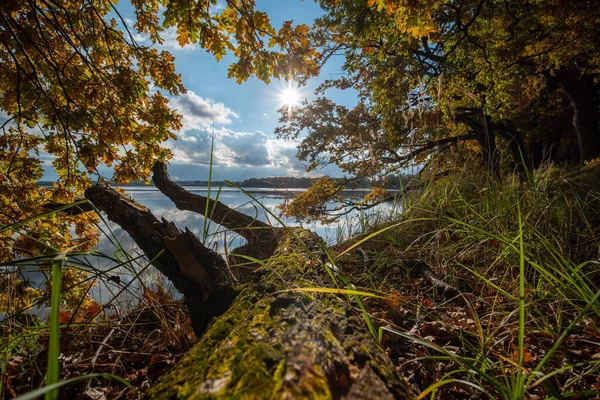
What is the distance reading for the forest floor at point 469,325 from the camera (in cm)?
96

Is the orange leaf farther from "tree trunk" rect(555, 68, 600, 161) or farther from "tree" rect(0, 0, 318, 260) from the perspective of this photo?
"tree trunk" rect(555, 68, 600, 161)

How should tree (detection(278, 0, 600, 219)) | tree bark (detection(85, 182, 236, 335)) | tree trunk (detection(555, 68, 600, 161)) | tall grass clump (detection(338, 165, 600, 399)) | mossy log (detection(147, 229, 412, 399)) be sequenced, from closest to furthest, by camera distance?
1. mossy log (detection(147, 229, 412, 399))
2. tall grass clump (detection(338, 165, 600, 399))
3. tree bark (detection(85, 182, 236, 335))
4. tree (detection(278, 0, 600, 219))
5. tree trunk (detection(555, 68, 600, 161))

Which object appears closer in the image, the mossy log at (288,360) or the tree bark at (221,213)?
the mossy log at (288,360)

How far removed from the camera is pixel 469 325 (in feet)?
4.49

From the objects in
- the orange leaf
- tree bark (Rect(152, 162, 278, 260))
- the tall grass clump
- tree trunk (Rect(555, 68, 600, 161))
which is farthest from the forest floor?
tree trunk (Rect(555, 68, 600, 161))

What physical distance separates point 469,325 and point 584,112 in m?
11.7

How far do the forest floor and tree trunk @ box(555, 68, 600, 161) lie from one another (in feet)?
28.9

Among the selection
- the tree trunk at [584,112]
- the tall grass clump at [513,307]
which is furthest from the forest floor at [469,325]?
the tree trunk at [584,112]

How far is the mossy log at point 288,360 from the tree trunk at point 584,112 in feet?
37.6

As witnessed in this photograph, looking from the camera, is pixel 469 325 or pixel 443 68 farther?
pixel 443 68

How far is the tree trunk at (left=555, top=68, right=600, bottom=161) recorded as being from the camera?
26.3 feet

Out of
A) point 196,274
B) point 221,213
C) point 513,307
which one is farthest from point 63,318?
point 513,307

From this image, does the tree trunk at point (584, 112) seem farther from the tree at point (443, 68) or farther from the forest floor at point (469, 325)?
the forest floor at point (469, 325)

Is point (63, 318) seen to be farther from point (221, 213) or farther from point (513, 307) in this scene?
point (513, 307)
